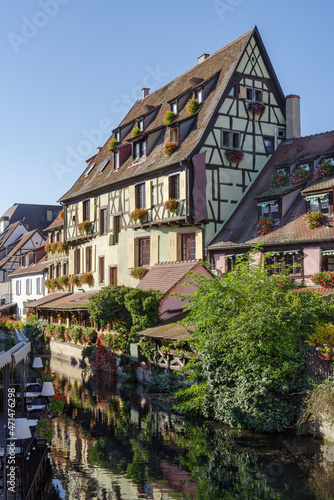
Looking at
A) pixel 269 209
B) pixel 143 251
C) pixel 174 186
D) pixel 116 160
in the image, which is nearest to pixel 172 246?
pixel 174 186

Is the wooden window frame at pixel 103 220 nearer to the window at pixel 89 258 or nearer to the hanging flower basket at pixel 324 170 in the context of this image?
the window at pixel 89 258

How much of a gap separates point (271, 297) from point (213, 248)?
8.61 metres

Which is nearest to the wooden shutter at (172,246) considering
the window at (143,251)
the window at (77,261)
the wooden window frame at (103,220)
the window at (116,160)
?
the window at (143,251)

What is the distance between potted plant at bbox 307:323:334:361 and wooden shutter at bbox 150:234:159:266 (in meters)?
13.4

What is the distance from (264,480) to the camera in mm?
11266

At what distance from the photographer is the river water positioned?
35.2 feet

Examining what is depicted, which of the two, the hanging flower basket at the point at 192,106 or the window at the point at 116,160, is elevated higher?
the hanging flower basket at the point at 192,106

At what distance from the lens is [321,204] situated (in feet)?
69.1

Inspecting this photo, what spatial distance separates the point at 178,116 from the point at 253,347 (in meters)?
16.2

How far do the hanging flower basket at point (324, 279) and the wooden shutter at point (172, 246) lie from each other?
7505mm

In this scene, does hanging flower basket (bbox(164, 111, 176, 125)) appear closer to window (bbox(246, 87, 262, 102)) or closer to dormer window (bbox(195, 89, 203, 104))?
dormer window (bbox(195, 89, 203, 104))

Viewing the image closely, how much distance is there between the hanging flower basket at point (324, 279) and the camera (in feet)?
63.8

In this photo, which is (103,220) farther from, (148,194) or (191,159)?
(191,159)

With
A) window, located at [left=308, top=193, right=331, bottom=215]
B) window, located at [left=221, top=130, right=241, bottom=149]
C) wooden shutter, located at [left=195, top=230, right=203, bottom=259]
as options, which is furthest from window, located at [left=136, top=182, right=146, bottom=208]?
window, located at [left=308, top=193, right=331, bottom=215]
